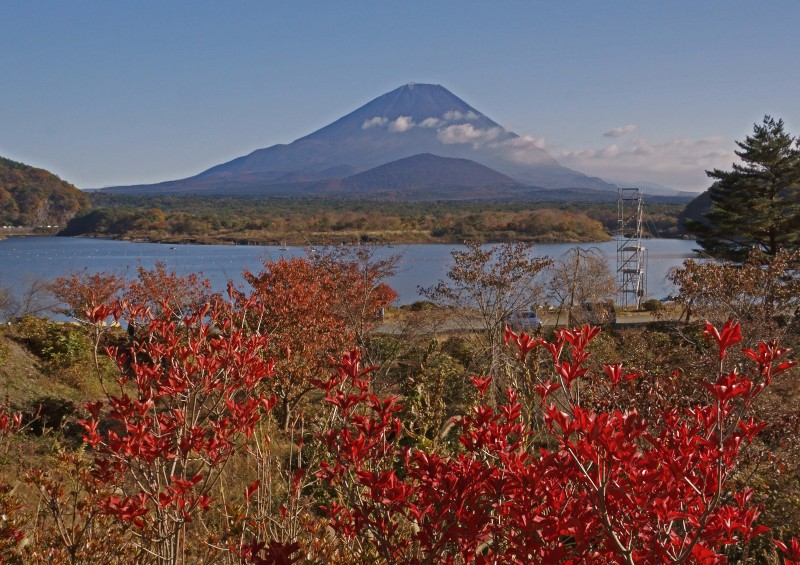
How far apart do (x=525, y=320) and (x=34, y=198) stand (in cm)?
7985

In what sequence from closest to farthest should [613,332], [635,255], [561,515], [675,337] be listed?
[561,515] < [675,337] < [613,332] < [635,255]

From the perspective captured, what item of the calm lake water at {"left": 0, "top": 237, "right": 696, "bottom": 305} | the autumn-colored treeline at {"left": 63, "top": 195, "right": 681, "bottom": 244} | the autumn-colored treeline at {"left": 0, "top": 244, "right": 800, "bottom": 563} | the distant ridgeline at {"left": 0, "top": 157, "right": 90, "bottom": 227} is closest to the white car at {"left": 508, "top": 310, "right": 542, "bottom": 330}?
the calm lake water at {"left": 0, "top": 237, "right": 696, "bottom": 305}

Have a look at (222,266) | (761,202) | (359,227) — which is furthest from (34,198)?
(761,202)

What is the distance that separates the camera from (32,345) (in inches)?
432

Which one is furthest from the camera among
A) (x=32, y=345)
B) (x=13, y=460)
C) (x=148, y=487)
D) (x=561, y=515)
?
(x=32, y=345)

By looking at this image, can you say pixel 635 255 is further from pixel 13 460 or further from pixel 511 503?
pixel 511 503

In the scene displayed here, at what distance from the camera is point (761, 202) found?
2197 cm

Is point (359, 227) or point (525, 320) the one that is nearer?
point (525, 320)

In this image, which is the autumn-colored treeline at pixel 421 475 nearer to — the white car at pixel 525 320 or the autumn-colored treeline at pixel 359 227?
the white car at pixel 525 320

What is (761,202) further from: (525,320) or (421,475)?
(421,475)

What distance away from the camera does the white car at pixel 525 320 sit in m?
13.9

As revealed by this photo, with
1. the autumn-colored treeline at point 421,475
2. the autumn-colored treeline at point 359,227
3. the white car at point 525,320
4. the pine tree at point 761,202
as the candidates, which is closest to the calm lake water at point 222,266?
the pine tree at point 761,202

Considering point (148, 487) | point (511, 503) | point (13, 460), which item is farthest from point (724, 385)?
point (13, 460)

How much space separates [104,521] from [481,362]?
342 inches
